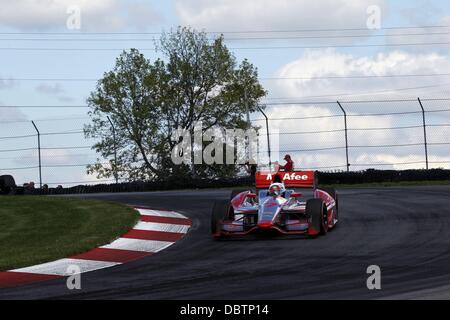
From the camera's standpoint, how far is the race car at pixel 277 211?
16.3 metres

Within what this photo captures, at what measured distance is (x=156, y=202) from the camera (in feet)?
79.3

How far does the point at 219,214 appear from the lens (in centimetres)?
1680

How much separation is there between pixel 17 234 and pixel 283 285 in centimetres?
795

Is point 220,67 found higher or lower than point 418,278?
higher

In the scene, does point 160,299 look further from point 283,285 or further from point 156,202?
point 156,202

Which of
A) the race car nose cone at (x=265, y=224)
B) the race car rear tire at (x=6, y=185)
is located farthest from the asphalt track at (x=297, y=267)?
the race car rear tire at (x=6, y=185)

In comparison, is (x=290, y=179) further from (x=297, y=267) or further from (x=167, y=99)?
(x=167, y=99)

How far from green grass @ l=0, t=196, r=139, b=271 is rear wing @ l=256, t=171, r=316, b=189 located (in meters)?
2.67

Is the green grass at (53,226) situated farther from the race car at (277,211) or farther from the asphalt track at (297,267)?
the race car at (277,211)

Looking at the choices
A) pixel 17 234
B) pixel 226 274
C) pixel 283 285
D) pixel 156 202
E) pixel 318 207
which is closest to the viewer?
pixel 283 285

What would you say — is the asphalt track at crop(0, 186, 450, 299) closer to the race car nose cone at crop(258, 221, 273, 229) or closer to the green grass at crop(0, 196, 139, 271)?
the race car nose cone at crop(258, 221, 273, 229)

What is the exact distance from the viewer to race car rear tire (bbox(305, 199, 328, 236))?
1611 cm

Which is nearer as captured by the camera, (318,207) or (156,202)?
(318,207)
